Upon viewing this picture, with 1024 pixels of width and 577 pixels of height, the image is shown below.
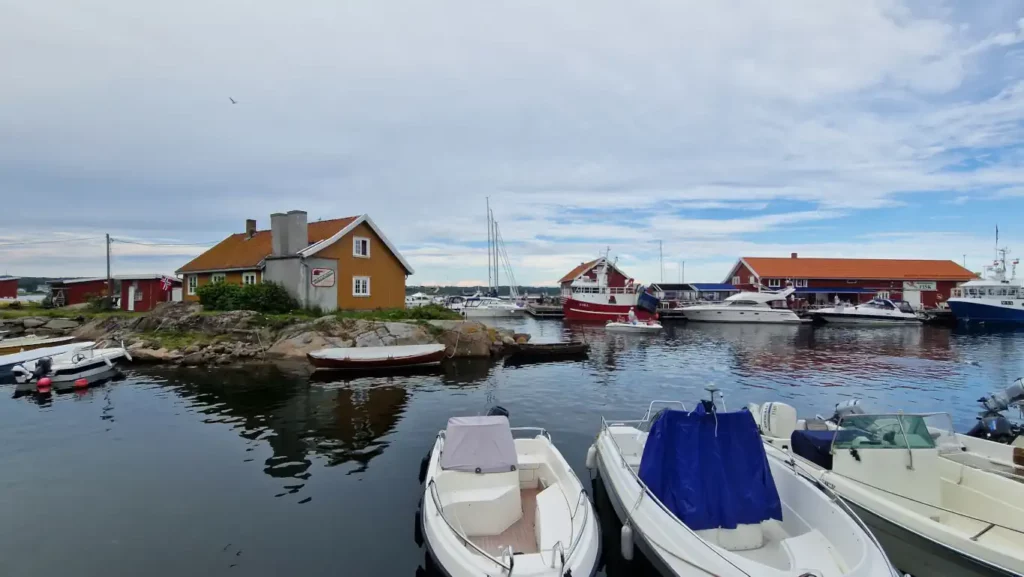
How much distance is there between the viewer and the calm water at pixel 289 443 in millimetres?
8805

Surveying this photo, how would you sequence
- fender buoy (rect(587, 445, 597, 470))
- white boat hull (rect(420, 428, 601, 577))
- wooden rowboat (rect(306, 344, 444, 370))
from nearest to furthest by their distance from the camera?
1. white boat hull (rect(420, 428, 601, 577))
2. fender buoy (rect(587, 445, 597, 470))
3. wooden rowboat (rect(306, 344, 444, 370))

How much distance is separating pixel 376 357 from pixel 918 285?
2915 inches

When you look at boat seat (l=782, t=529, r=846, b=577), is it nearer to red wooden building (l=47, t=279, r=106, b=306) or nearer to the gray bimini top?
the gray bimini top

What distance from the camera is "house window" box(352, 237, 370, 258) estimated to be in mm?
→ 34469

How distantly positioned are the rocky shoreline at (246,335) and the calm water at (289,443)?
8.28 feet

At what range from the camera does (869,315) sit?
57.3 metres

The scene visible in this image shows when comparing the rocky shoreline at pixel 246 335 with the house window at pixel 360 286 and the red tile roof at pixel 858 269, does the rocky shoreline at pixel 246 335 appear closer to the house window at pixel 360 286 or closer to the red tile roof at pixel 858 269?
the house window at pixel 360 286

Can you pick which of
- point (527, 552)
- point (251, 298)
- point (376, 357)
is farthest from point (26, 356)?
point (527, 552)

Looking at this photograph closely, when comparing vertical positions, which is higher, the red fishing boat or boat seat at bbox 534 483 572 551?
the red fishing boat

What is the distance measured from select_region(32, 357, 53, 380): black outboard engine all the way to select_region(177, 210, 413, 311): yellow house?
12.3 metres

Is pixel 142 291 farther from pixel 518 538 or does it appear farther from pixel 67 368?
pixel 518 538

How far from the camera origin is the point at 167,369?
25719mm

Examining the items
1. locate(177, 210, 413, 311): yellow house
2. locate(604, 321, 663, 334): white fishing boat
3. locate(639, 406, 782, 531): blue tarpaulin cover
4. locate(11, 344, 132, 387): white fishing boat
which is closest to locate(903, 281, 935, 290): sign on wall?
locate(604, 321, 663, 334): white fishing boat

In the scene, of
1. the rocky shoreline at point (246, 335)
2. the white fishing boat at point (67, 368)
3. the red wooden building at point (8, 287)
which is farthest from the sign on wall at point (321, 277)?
the red wooden building at point (8, 287)
